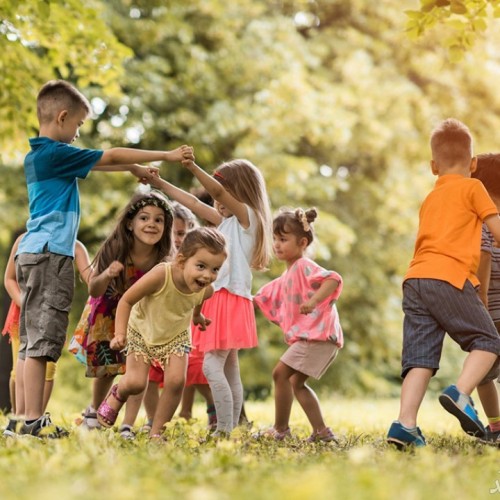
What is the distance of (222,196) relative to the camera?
19.3 feet

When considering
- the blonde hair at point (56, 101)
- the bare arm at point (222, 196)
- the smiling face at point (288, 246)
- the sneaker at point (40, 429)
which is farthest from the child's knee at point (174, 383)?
the blonde hair at point (56, 101)

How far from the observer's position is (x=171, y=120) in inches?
530

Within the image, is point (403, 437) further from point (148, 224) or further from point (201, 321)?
point (148, 224)

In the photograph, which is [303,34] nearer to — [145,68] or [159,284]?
[145,68]

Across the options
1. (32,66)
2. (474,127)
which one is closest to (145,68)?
(32,66)

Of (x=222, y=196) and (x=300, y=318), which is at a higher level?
(x=222, y=196)

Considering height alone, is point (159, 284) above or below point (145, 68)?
below

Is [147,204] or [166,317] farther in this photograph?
[147,204]

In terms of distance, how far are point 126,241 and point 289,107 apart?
8755 millimetres

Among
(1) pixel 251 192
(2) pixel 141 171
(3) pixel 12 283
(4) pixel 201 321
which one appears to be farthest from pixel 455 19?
(3) pixel 12 283

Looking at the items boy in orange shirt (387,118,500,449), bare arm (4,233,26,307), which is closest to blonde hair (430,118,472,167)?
boy in orange shirt (387,118,500,449)

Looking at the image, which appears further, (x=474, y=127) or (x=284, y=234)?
(x=474, y=127)

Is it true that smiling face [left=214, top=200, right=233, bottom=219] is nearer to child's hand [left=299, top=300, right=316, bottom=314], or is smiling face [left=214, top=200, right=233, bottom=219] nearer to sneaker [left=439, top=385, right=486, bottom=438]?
child's hand [left=299, top=300, right=316, bottom=314]

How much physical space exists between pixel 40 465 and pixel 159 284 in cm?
199
